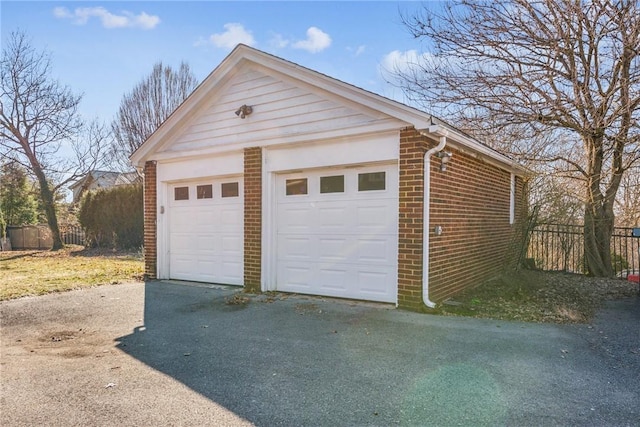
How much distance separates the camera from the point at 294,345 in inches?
180

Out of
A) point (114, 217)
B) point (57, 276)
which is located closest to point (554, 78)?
point (57, 276)

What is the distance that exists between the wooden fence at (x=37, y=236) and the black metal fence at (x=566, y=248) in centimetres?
1939

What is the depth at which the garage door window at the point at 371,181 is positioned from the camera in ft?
21.1

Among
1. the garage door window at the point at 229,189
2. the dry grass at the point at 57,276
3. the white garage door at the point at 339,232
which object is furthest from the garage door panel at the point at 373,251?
the dry grass at the point at 57,276

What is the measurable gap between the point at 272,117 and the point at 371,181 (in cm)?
220

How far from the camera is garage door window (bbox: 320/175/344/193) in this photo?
6.82m

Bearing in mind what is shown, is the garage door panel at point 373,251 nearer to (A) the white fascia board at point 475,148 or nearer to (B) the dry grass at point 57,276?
(A) the white fascia board at point 475,148

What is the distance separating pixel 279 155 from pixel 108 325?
3762mm

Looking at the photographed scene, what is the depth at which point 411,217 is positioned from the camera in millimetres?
5961

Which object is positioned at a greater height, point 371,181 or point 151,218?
point 371,181

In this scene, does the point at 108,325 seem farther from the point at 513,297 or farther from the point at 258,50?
the point at 513,297

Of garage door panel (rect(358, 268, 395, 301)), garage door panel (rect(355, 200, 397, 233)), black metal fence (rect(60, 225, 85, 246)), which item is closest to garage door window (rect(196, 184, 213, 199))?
garage door panel (rect(355, 200, 397, 233))

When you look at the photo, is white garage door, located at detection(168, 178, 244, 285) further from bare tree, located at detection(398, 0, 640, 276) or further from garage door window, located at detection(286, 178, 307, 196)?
bare tree, located at detection(398, 0, 640, 276)

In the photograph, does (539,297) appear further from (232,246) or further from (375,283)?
(232,246)
